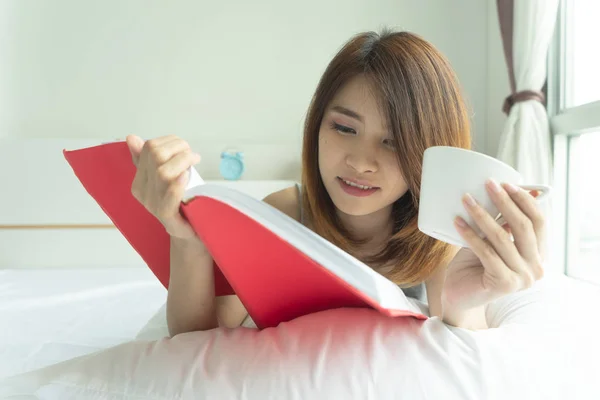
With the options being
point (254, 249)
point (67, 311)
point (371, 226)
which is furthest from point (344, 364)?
point (67, 311)

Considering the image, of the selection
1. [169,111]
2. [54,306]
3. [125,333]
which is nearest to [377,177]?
[125,333]

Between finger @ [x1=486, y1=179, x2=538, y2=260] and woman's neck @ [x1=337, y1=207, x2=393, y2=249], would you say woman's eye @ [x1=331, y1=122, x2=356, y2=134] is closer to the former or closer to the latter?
woman's neck @ [x1=337, y1=207, x2=393, y2=249]

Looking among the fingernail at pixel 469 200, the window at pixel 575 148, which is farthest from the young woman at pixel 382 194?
the window at pixel 575 148

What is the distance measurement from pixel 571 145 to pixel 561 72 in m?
0.33

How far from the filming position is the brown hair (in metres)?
0.88

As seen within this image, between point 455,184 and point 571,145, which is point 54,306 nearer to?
point 455,184

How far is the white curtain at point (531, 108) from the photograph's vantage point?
201cm

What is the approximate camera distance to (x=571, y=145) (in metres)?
2.05

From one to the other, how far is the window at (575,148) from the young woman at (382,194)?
124cm

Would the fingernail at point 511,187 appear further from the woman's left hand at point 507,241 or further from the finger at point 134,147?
the finger at point 134,147

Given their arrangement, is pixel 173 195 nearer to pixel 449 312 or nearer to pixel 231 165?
pixel 449 312

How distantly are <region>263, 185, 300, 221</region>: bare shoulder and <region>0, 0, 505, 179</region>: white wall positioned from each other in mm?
1503

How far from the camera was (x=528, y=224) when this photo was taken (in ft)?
1.82

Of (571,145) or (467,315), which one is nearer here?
(467,315)
